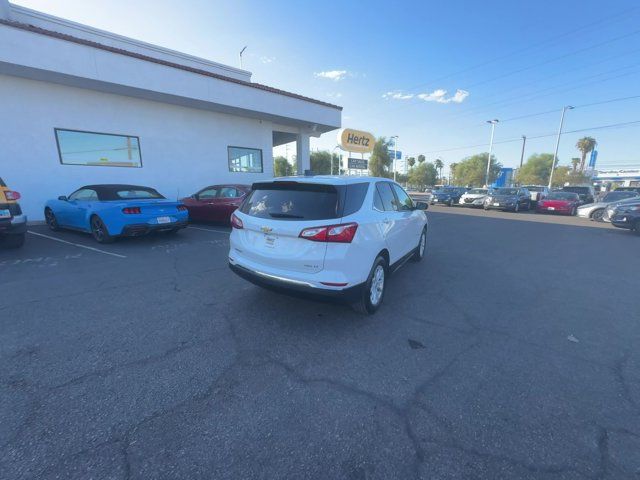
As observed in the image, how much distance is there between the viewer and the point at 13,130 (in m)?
9.20

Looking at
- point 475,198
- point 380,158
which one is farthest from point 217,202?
point 380,158

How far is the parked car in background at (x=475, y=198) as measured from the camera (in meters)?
20.5

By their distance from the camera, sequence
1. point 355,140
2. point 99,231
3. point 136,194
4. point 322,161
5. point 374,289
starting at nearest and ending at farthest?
point 374,289 → point 99,231 → point 136,194 → point 355,140 → point 322,161

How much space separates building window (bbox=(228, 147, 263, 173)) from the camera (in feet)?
45.9

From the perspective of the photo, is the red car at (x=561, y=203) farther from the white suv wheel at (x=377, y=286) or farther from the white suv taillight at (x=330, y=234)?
the white suv taillight at (x=330, y=234)

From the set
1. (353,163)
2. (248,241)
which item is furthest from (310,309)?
(353,163)

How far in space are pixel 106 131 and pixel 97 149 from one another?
2.44 feet

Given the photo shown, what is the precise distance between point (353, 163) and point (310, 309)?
16.3 metres

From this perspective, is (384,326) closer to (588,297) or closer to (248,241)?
(248,241)

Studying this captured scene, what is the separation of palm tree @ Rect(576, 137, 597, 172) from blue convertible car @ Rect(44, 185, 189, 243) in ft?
311

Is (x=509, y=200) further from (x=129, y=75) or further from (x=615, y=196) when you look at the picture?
(x=129, y=75)

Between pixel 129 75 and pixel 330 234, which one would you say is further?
pixel 129 75

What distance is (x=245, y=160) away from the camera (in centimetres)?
1448

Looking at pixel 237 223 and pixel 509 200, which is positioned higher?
pixel 237 223
